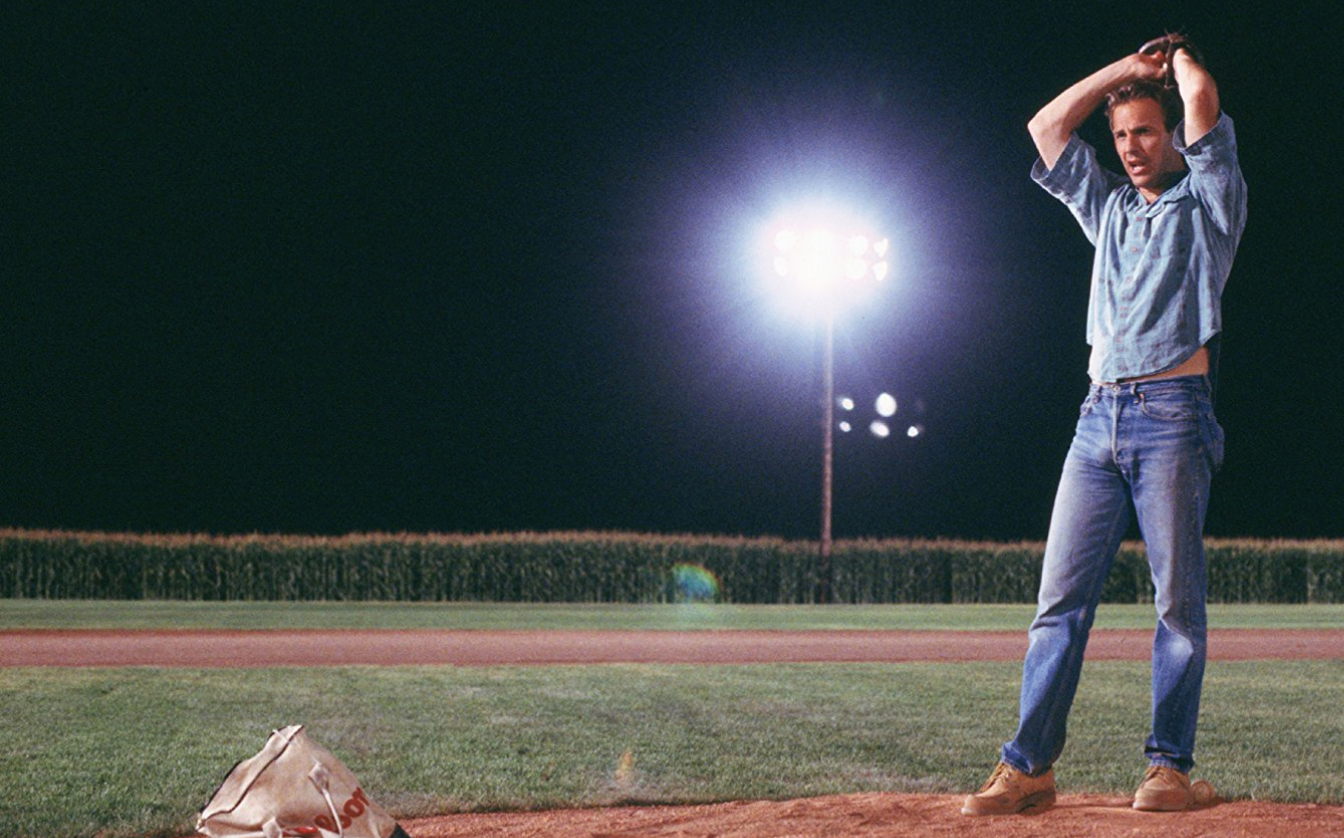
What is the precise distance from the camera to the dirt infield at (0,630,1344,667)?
1199 cm

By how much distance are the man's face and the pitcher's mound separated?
1.97m

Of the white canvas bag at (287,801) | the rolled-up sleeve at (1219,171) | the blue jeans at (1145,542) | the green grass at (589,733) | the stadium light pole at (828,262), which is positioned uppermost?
the stadium light pole at (828,262)

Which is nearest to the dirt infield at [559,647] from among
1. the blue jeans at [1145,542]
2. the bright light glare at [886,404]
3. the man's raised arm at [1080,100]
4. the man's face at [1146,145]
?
the blue jeans at [1145,542]

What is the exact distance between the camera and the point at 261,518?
35000 millimetres

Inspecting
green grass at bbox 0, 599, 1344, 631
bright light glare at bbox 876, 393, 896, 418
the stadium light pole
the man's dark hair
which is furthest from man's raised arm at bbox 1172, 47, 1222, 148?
bright light glare at bbox 876, 393, 896, 418

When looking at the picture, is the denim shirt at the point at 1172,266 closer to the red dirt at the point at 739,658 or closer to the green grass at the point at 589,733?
the red dirt at the point at 739,658

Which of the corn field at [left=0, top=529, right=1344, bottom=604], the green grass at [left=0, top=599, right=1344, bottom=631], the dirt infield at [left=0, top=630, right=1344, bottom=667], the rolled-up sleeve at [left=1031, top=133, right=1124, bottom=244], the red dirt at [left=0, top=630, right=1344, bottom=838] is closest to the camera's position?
the red dirt at [left=0, top=630, right=1344, bottom=838]

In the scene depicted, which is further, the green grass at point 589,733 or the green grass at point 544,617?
the green grass at point 544,617

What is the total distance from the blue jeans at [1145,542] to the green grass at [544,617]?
13.1 metres

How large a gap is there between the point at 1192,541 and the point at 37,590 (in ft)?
85.8

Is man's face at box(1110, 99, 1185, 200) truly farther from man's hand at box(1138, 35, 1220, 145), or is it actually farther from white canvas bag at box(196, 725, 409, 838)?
white canvas bag at box(196, 725, 409, 838)

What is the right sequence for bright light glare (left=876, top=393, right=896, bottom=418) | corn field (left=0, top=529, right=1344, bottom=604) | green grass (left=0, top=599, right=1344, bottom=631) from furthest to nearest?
bright light glare (left=876, top=393, right=896, bottom=418)
corn field (left=0, top=529, right=1344, bottom=604)
green grass (left=0, top=599, right=1344, bottom=631)

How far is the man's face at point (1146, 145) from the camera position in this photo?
4277 mm

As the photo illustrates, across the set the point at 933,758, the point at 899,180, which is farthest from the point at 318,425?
the point at 933,758
